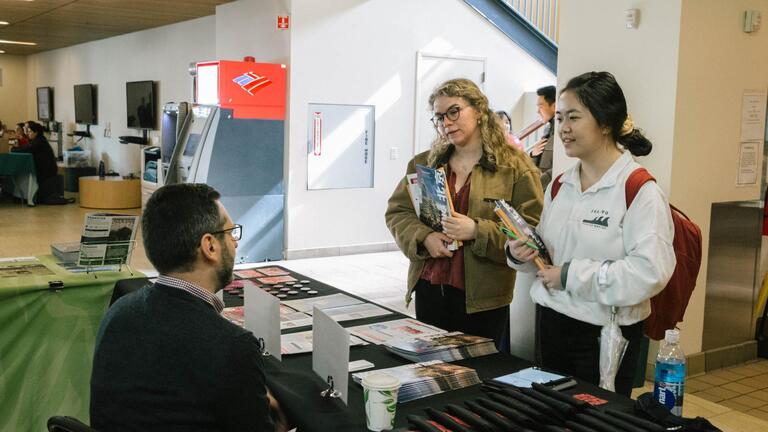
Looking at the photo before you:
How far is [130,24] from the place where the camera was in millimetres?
11172

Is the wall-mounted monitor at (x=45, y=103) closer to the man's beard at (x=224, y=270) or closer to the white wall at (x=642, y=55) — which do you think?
the white wall at (x=642, y=55)

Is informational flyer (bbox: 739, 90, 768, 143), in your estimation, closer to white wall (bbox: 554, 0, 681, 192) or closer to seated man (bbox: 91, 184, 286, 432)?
white wall (bbox: 554, 0, 681, 192)

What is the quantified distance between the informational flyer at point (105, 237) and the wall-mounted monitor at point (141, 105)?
8.64m

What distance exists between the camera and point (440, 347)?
7.13 ft

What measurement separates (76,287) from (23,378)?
17.1 inches

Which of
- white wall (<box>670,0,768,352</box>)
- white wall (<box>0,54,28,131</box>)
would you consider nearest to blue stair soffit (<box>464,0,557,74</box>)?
white wall (<box>670,0,768,352</box>)

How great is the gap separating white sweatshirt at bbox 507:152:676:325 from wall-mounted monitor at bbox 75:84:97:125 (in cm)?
1356

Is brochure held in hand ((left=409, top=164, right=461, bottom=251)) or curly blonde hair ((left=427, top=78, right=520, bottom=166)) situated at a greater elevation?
curly blonde hair ((left=427, top=78, right=520, bottom=166))

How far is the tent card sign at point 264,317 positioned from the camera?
7.01 feet

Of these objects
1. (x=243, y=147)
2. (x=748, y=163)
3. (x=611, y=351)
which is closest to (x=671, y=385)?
(x=611, y=351)

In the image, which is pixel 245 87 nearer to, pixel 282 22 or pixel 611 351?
pixel 282 22

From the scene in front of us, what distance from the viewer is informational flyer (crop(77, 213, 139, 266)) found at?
128 inches

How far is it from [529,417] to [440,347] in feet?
1.87

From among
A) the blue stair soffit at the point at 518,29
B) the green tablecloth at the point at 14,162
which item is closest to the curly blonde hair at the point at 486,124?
the blue stair soffit at the point at 518,29
